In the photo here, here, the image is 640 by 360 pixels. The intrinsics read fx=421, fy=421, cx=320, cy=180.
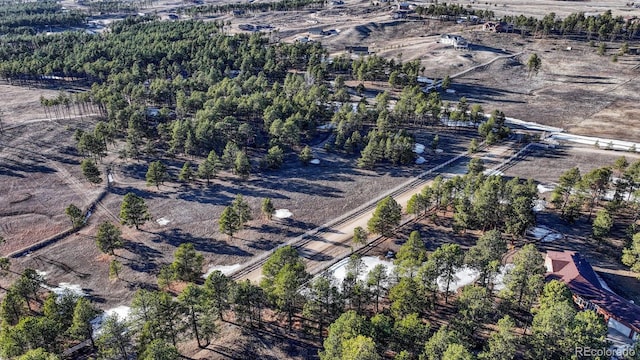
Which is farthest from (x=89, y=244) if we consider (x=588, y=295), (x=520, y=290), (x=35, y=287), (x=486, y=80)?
(x=486, y=80)

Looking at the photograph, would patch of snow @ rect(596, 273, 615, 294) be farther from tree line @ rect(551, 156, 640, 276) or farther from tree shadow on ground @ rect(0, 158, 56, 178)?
tree shadow on ground @ rect(0, 158, 56, 178)

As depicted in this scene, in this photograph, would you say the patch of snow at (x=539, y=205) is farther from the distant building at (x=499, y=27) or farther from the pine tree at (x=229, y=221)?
the distant building at (x=499, y=27)

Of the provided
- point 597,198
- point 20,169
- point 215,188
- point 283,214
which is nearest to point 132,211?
point 215,188

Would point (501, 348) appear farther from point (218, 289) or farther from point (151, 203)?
point (151, 203)

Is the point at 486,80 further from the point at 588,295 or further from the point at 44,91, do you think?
the point at 44,91

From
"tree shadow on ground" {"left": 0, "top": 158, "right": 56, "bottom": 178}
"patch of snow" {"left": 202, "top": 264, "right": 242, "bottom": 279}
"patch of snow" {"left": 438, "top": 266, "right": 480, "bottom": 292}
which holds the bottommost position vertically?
"patch of snow" {"left": 202, "top": 264, "right": 242, "bottom": 279}

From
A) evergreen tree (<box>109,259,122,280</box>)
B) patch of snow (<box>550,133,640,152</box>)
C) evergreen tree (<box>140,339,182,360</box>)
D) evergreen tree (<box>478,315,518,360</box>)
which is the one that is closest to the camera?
evergreen tree (<box>140,339,182,360</box>)

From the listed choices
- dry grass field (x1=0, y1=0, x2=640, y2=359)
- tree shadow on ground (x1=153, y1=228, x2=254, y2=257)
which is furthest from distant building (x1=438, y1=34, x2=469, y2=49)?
tree shadow on ground (x1=153, y1=228, x2=254, y2=257)
